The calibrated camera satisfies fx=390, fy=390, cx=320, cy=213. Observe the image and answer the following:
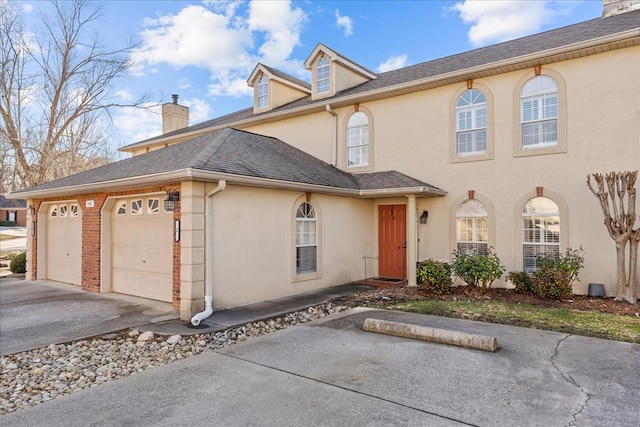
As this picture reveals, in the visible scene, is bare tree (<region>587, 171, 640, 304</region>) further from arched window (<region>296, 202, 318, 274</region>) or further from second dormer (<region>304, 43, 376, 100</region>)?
second dormer (<region>304, 43, 376, 100</region>)

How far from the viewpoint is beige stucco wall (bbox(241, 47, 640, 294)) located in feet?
28.9

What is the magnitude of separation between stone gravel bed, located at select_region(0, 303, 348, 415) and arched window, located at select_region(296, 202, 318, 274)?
305 cm

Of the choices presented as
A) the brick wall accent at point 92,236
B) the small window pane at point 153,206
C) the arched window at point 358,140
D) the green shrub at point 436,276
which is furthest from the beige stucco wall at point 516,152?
the brick wall accent at point 92,236

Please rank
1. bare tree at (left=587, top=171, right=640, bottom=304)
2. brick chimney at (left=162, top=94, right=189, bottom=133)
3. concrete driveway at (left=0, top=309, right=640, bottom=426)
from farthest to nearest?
brick chimney at (left=162, top=94, right=189, bottom=133) < bare tree at (left=587, top=171, right=640, bottom=304) < concrete driveway at (left=0, top=309, right=640, bottom=426)

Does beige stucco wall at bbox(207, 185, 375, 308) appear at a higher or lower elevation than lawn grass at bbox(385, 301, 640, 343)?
higher

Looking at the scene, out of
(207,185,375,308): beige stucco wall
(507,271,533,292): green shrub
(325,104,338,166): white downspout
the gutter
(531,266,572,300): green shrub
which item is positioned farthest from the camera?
(325,104,338,166): white downspout

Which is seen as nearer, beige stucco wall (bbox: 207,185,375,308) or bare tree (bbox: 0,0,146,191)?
beige stucco wall (bbox: 207,185,375,308)

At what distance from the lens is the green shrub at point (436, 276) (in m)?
9.62

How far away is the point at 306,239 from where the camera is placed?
34.1 feet

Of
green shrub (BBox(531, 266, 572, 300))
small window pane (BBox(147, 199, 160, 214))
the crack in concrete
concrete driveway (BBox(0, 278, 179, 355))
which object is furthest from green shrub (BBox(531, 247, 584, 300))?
small window pane (BBox(147, 199, 160, 214))

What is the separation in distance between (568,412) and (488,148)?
798cm

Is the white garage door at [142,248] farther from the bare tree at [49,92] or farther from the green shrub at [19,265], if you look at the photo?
the bare tree at [49,92]

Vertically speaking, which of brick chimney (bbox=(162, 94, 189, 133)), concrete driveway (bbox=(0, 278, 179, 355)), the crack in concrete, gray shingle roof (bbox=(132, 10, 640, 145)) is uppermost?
brick chimney (bbox=(162, 94, 189, 133))

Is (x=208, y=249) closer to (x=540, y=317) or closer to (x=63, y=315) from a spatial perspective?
(x=63, y=315)
